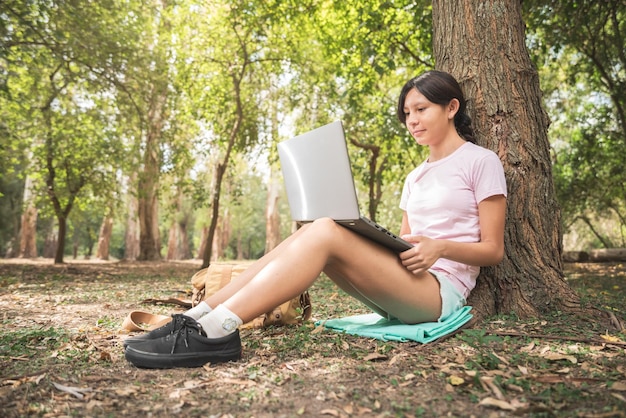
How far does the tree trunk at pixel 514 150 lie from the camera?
121 inches

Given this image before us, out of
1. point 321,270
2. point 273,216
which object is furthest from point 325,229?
point 273,216

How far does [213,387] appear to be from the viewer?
2.02 m

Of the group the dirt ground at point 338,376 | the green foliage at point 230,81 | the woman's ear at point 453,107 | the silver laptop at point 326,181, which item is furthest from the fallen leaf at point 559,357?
the green foliage at point 230,81

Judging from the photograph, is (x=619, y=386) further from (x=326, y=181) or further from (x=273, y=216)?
(x=273, y=216)

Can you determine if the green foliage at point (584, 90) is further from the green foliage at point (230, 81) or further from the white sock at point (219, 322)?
the white sock at point (219, 322)

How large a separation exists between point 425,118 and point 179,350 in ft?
5.93

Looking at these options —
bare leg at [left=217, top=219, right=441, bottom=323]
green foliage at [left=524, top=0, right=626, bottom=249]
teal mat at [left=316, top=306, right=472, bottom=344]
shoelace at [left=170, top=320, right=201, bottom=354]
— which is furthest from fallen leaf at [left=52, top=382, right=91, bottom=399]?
green foliage at [left=524, top=0, right=626, bottom=249]

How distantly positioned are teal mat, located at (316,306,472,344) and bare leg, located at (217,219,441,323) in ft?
0.40

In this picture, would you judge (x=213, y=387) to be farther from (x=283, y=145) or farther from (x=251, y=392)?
(x=283, y=145)

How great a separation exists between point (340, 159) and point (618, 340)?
5.65 feet

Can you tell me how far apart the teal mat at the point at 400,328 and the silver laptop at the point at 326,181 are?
0.47 m

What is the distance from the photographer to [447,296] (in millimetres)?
A: 2654

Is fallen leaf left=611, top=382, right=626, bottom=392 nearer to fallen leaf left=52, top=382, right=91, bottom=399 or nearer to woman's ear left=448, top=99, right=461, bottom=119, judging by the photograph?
woman's ear left=448, top=99, right=461, bottom=119

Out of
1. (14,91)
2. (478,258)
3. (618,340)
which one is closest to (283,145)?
(478,258)
